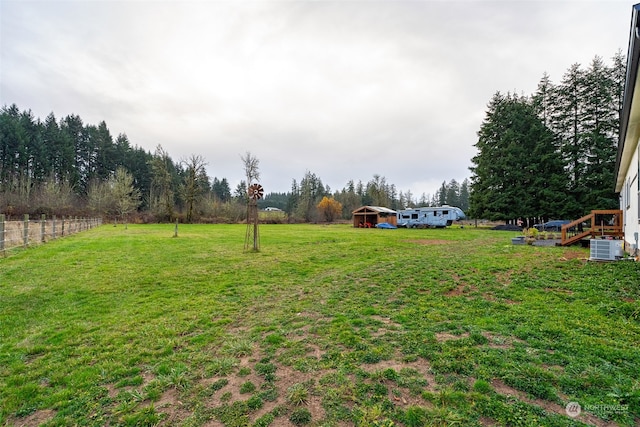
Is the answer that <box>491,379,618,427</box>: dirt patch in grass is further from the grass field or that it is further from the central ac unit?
the central ac unit

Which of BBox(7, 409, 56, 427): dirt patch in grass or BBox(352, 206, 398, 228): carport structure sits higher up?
BBox(352, 206, 398, 228): carport structure

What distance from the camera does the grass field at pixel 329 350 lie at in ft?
7.72

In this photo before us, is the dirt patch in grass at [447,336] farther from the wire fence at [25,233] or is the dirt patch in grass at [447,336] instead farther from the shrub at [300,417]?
the wire fence at [25,233]

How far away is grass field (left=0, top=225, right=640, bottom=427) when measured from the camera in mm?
2354

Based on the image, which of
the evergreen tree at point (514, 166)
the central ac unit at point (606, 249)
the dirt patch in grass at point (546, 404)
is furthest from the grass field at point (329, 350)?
the evergreen tree at point (514, 166)

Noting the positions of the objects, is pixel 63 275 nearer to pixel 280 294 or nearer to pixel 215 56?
pixel 280 294

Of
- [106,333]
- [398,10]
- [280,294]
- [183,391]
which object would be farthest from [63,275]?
[398,10]

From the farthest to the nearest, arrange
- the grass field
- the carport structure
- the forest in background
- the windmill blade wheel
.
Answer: the carport structure
the forest in background
the windmill blade wheel
the grass field

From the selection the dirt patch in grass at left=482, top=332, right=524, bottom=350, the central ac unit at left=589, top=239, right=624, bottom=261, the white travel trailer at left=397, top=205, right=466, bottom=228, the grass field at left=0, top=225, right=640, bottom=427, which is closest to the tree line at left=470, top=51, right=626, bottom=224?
the white travel trailer at left=397, top=205, right=466, bottom=228

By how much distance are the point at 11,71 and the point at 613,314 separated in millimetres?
22117

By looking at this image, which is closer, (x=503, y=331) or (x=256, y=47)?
(x=503, y=331)

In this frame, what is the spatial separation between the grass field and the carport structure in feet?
93.6

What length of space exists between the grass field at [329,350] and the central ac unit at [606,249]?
818 millimetres

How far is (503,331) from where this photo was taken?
381 cm
